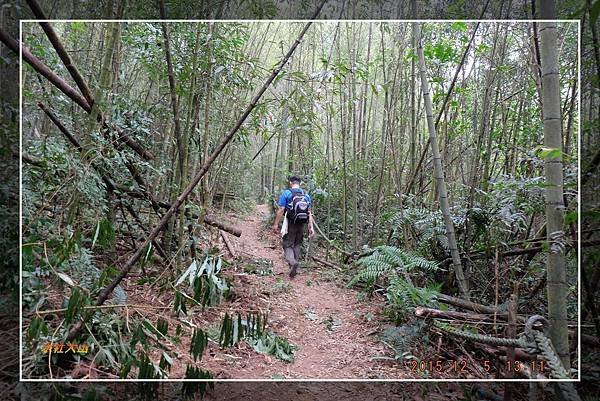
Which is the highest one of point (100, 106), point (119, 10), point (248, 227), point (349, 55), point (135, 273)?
point (119, 10)

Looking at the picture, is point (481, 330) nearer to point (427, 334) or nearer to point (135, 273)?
point (427, 334)

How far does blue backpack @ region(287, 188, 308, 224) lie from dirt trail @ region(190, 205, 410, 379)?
0.23 metres

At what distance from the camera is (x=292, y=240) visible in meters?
1.71

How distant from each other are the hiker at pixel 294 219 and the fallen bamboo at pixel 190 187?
0.35m

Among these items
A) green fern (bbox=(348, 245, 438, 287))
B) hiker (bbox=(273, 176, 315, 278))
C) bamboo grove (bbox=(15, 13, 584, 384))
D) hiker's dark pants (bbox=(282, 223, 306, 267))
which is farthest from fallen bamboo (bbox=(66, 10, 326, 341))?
green fern (bbox=(348, 245, 438, 287))

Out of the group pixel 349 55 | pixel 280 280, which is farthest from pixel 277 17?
pixel 280 280

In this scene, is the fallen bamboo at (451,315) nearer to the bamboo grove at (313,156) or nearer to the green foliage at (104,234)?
the bamboo grove at (313,156)

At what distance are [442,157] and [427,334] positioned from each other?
767 mm

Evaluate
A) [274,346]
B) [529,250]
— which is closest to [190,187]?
[274,346]

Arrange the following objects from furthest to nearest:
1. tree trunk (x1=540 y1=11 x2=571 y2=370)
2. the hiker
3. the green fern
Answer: the hiker → the green fern → tree trunk (x1=540 y1=11 x2=571 y2=370)

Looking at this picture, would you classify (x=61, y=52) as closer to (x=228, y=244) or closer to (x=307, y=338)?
(x=228, y=244)

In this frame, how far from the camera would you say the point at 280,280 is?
1.62 m

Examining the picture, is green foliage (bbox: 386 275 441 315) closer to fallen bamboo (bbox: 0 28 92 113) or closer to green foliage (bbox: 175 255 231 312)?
green foliage (bbox: 175 255 231 312)

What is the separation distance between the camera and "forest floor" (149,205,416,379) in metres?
1.51
